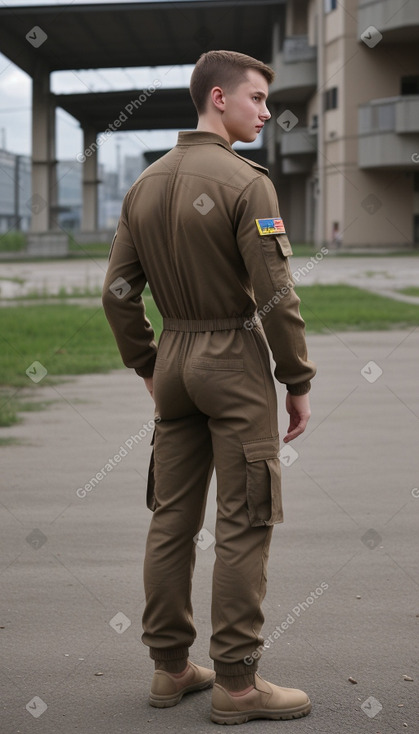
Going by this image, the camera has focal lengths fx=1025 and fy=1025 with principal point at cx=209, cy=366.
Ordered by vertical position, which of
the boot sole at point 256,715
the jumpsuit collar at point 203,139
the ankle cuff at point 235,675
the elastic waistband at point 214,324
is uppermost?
the jumpsuit collar at point 203,139

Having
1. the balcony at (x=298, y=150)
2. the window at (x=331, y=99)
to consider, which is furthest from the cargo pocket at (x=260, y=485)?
the balcony at (x=298, y=150)

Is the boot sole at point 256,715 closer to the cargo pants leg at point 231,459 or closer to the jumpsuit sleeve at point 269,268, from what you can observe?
the cargo pants leg at point 231,459

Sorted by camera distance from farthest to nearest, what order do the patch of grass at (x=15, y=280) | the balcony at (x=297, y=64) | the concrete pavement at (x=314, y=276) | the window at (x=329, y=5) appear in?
the balcony at (x=297, y=64) < the window at (x=329, y=5) < the patch of grass at (x=15, y=280) < the concrete pavement at (x=314, y=276)

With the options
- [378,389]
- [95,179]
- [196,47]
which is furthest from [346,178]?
[378,389]

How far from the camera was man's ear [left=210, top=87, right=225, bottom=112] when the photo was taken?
9.94ft

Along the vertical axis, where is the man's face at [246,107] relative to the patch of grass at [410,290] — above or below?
below

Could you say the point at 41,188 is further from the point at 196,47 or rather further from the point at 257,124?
the point at 257,124

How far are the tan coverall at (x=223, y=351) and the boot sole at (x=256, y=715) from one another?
0.08m

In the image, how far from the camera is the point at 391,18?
39.5 meters

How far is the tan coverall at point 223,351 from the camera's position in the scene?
9.59ft

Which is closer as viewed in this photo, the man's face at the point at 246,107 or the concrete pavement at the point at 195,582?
the man's face at the point at 246,107

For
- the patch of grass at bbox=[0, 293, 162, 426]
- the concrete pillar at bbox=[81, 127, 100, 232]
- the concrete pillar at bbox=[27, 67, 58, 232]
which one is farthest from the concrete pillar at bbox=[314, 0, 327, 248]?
the patch of grass at bbox=[0, 293, 162, 426]

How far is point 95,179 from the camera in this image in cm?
6278

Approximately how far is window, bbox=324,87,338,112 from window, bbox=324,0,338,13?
132 inches
